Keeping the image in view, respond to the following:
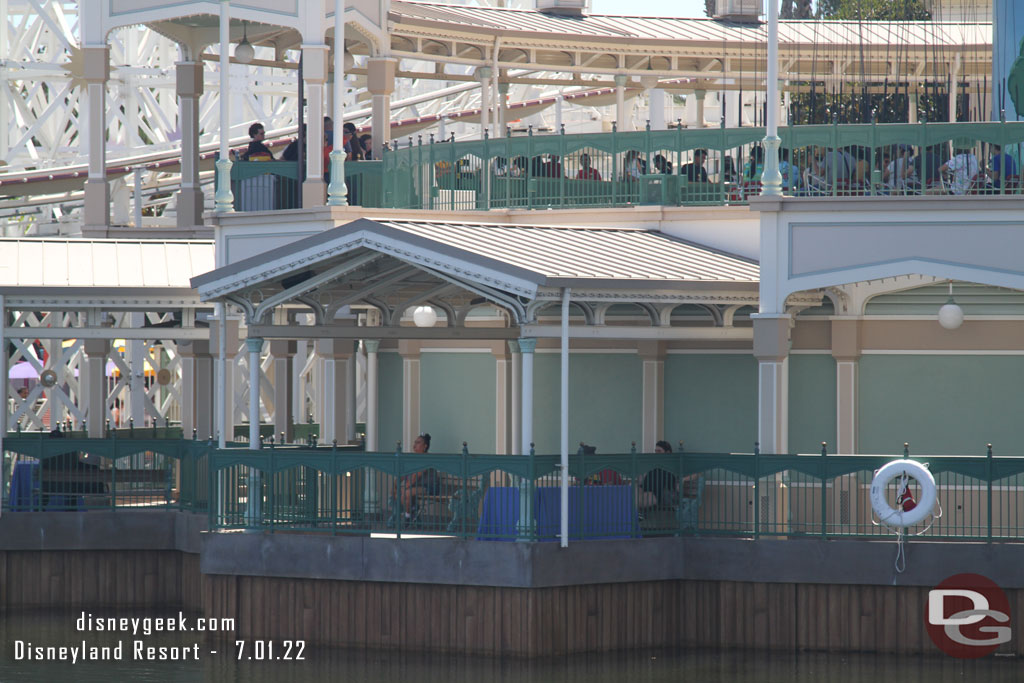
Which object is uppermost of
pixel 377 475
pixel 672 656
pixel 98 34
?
pixel 98 34

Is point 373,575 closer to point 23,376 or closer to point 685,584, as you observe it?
point 685,584

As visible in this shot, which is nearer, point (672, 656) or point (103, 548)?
point (672, 656)

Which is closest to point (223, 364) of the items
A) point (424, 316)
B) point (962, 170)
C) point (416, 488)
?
point (424, 316)

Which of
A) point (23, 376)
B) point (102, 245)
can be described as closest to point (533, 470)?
point (102, 245)

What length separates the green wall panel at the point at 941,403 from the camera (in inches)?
856

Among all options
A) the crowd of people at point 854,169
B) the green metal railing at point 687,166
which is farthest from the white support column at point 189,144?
the crowd of people at point 854,169

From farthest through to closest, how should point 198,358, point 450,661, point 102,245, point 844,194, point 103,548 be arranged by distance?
point 198,358, point 102,245, point 103,548, point 844,194, point 450,661

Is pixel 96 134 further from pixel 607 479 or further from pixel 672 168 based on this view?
pixel 607 479

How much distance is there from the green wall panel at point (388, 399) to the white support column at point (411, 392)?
0.55 meters

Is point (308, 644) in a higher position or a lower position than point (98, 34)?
lower

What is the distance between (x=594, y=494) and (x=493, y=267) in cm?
276

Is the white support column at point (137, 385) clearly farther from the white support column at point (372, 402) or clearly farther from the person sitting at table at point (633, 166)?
the person sitting at table at point (633, 166)

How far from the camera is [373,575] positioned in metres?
20.5

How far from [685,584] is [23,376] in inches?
1104
